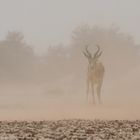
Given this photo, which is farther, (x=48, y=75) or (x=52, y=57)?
(x=52, y=57)

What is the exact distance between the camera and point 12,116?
2752 centimetres

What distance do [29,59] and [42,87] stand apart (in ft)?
29.8

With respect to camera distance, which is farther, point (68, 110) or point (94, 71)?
point (94, 71)

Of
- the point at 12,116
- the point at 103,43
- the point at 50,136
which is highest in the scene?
the point at 103,43

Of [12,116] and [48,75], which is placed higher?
[48,75]

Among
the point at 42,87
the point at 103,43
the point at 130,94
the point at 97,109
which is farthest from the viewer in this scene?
the point at 103,43

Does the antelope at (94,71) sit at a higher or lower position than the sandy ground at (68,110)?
higher

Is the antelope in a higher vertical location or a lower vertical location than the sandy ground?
higher

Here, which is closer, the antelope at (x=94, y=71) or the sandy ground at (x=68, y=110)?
the sandy ground at (x=68, y=110)

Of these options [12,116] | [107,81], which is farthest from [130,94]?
[12,116]

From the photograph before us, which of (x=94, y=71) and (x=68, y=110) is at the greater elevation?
(x=94, y=71)

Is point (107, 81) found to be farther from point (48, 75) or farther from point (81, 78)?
point (48, 75)

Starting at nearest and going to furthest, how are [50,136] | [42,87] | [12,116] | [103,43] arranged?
1. [50,136]
2. [12,116]
3. [42,87]
4. [103,43]

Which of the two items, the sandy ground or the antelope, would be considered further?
the antelope
